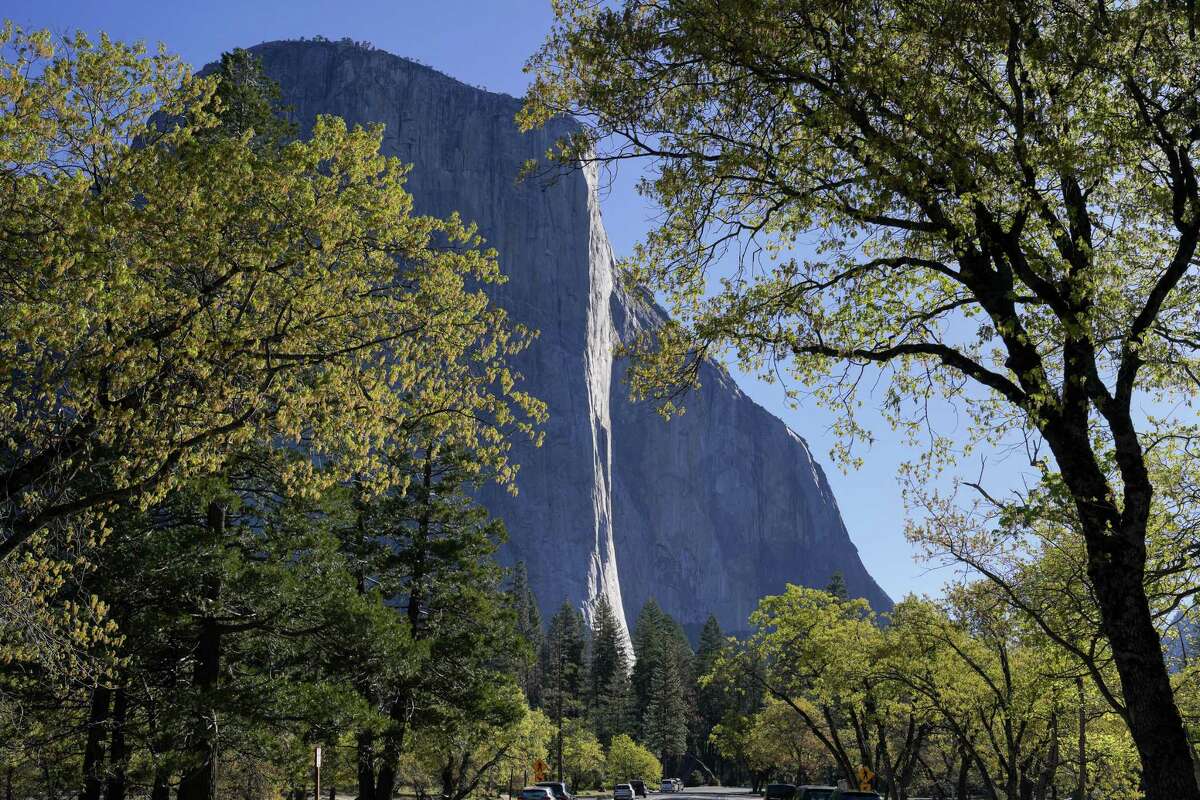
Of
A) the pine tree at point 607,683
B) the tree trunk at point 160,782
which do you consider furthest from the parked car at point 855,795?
the pine tree at point 607,683

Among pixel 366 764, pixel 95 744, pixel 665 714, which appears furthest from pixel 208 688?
pixel 665 714

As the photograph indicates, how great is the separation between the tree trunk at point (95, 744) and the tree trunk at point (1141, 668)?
17.0 metres

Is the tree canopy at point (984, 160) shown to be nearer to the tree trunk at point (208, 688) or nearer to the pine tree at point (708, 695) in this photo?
the tree trunk at point (208, 688)

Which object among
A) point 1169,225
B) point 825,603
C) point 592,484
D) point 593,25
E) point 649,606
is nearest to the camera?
point 593,25

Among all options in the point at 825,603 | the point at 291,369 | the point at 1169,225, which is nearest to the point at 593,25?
the point at 291,369

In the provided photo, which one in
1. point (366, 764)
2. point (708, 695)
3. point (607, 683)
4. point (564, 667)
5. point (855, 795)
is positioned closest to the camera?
point (855, 795)

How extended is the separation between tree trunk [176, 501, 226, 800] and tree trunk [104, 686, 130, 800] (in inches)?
51.3

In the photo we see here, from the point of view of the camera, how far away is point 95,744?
18281 mm

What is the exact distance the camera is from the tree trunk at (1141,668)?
738 centimetres

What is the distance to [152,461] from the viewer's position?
396 inches

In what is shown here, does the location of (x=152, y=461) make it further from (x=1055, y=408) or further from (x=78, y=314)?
(x=1055, y=408)

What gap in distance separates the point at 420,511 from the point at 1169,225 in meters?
19.6

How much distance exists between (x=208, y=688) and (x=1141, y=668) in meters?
14.9

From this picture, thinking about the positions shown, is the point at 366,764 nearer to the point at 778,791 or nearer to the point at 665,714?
the point at 778,791
